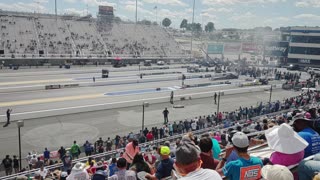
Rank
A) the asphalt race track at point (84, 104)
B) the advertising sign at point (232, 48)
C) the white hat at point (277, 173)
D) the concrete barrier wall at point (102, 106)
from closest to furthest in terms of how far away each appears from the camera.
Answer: the white hat at point (277, 173)
the asphalt race track at point (84, 104)
the concrete barrier wall at point (102, 106)
the advertising sign at point (232, 48)

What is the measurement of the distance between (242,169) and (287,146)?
1040mm

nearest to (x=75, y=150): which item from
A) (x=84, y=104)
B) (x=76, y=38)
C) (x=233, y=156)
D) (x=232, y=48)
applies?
(x=233, y=156)

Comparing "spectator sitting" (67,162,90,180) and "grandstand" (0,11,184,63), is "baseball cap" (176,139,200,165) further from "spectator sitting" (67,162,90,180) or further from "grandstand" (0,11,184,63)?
"grandstand" (0,11,184,63)

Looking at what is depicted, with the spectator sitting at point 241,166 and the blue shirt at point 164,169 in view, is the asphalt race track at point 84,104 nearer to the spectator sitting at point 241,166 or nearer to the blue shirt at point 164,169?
the blue shirt at point 164,169

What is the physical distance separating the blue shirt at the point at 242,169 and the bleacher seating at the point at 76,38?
177ft

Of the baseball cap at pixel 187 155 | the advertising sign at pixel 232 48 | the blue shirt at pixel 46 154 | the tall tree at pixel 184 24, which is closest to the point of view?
the baseball cap at pixel 187 155

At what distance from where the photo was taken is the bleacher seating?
2279 inches

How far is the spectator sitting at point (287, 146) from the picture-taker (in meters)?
4.46

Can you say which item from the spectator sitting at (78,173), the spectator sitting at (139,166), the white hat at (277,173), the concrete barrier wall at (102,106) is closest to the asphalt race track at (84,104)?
the concrete barrier wall at (102,106)

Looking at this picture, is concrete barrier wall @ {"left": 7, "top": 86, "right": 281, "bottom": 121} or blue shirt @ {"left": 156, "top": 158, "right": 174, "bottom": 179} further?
concrete barrier wall @ {"left": 7, "top": 86, "right": 281, "bottom": 121}

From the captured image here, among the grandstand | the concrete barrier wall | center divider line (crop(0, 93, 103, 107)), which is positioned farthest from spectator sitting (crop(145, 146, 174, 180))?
the grandstand

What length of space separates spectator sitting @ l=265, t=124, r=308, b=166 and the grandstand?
172 ft

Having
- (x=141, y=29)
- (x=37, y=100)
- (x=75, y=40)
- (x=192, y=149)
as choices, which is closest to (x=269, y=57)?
(x=141, y=29)

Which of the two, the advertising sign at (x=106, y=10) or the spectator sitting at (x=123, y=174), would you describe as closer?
the spectator sitting at (x=123, y=174)
